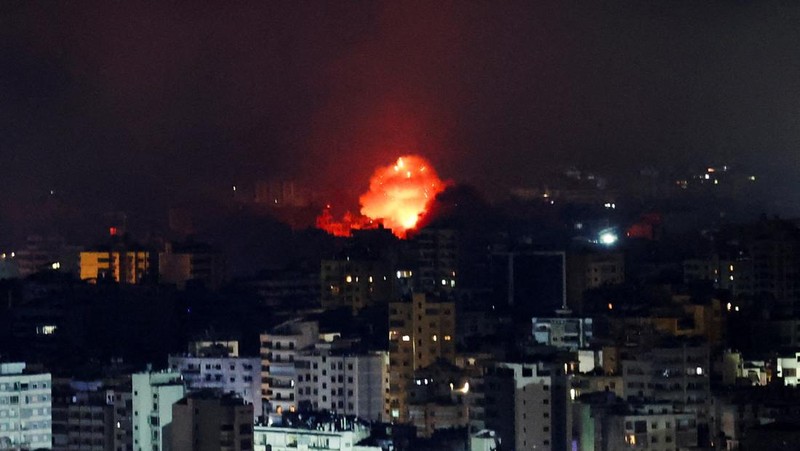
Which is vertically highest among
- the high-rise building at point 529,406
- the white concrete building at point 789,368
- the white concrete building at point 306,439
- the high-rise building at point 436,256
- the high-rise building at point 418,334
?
the high-rise building at point 436,256

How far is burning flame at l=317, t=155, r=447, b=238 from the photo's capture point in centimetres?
2855

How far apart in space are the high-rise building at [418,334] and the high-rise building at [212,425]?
10.0 feet

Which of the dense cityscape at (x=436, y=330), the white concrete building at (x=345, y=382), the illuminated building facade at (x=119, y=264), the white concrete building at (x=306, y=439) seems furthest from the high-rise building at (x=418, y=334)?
the illuminated building facade at (x=119, y=264)

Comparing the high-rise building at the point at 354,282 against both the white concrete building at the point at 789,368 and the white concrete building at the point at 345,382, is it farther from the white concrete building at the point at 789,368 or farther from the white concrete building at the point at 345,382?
the white concrete building at the point at 789,368

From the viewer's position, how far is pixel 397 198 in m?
28.9

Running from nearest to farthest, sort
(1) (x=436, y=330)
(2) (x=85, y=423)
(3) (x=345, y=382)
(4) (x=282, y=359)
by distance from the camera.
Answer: (2) (x=85, y=423), (3) (x=345, y=382), (4) (x=282, y=359), (1) (x=436, y=330)

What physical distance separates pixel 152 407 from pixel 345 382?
221cm

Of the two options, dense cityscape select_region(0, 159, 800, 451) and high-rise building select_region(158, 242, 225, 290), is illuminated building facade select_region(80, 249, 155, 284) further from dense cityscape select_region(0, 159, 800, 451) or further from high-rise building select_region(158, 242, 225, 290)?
high-rise building select_region(158, 242, 225, 290)

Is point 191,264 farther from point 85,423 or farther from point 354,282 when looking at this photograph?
point 85,423

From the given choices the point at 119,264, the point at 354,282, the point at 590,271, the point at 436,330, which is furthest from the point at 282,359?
the point at 119,264

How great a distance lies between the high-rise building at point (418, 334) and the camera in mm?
21188

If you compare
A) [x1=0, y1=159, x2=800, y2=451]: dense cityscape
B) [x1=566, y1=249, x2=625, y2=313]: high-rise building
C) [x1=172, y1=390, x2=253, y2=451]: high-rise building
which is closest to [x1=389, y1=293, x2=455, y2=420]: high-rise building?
[x1=0, y1=159, x2=800, y2=451]: dense cityscape

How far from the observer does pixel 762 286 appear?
25.8 metres

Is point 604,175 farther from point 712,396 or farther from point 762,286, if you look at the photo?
point 712,396
